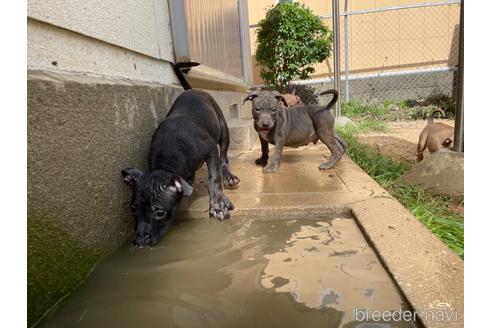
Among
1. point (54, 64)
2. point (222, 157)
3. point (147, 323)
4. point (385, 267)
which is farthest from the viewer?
point (222, 157)

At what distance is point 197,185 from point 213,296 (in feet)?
7.31

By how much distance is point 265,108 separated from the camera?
14.2 feet

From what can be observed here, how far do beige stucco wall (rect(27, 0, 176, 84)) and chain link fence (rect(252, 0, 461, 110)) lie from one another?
10.3 meters

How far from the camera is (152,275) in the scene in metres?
2.08

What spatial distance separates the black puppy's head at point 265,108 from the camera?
4.29 meters

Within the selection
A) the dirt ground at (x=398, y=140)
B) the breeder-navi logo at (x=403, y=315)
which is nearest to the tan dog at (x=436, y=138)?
the dirt ground at (x=398, y=140)

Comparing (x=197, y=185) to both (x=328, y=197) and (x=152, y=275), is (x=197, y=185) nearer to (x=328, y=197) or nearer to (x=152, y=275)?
(x=328, y=197)

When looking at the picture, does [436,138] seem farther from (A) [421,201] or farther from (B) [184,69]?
(B) [184,69]

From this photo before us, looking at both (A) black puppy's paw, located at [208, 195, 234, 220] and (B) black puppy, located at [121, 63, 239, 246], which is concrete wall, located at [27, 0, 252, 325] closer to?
(B) black puppy, located at [121, 63, 239, 246]

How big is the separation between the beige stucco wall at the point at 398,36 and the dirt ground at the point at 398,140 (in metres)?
3.55

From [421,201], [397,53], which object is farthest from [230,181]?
[397,53]

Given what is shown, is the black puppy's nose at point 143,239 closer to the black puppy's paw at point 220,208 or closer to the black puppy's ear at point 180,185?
the black puppy's ear at point 180,185

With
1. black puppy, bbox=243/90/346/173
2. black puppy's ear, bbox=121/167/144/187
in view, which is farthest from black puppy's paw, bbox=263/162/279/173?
black puppy's ear, bbox=121/167/144/187

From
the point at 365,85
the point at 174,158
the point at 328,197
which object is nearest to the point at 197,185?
the point at 174,158
